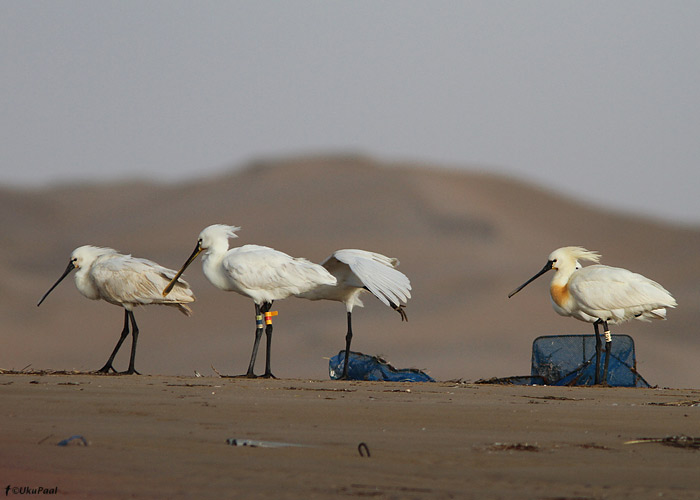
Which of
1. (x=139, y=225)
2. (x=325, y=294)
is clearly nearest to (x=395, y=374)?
(x=325, y=294)

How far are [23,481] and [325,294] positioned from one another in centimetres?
1072

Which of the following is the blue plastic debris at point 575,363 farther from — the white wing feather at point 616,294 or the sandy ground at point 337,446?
the sandy ground at point 337,446

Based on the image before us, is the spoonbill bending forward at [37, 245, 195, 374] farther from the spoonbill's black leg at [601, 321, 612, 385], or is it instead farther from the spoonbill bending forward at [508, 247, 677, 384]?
the spoonbill's black leg at [601, 321, 612, 385]

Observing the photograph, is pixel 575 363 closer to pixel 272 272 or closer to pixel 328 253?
pixel 272 272

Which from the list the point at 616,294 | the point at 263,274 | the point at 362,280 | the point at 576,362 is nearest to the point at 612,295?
the point at 616,294

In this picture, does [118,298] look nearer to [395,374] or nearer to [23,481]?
[395,374]

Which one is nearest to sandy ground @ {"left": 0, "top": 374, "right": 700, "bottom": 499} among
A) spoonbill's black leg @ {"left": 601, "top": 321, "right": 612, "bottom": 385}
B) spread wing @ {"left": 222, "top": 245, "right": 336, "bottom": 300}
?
spoonbill's black leg @ {"left": 601, "top": 321, "right": 612, "bottom": 385}

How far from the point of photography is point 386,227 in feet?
177

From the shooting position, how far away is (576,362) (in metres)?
15.8

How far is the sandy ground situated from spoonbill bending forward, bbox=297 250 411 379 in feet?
12.4

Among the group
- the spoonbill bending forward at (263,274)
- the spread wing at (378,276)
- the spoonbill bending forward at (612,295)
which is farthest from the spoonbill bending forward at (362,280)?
the spoonbill bending forward at (612,295)

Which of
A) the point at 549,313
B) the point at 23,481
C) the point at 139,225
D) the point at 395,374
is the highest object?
the point at 139,225

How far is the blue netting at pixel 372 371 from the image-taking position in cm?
1457

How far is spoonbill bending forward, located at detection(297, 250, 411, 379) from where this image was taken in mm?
14281
